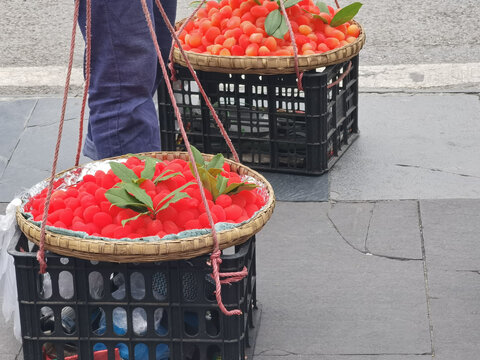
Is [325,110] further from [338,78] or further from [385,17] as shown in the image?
[385,17]

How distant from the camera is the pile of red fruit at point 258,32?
166 inches

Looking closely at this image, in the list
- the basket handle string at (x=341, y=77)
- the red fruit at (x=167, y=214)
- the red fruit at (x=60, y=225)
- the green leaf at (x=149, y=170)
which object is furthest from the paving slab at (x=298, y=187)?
the red fruit at (x=60, y=225)

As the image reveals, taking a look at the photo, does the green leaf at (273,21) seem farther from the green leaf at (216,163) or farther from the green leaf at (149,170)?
the green leaf at (149,170)

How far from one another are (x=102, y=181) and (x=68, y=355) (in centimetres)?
58

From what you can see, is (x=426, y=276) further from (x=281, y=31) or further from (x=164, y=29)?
(x=164, y=29)

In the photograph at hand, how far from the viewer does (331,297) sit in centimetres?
342

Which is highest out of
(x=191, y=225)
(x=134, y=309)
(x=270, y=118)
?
(x=191, y=225)

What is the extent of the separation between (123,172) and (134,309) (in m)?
0.44

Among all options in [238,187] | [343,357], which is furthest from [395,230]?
[238,187]

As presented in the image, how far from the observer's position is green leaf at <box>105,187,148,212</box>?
2.74m

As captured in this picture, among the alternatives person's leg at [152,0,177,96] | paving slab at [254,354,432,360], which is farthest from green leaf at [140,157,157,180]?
person's leg at [152,0,177,96]

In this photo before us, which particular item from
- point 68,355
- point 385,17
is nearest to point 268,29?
point 68,355

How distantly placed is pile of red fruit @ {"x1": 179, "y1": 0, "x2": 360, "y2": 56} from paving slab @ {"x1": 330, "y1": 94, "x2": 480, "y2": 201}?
63cm

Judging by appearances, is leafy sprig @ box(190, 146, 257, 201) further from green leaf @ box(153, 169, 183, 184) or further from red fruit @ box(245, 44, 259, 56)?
red fruit @ box(245, 44, 259, 56)
